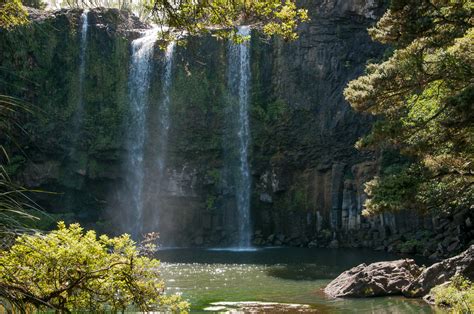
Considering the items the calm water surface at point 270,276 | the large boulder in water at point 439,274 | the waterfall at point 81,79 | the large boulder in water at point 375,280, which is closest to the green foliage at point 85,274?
the calm water surface at point 270,276

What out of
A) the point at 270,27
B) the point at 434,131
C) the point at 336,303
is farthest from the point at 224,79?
the point at 270,27

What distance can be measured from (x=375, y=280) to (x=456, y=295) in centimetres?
429

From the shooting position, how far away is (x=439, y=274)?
16.7 metres

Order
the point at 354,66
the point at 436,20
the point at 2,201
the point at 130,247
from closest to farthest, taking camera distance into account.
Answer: the point at 2,201 → the point at 130,247 → the point at 436,20 → the point at 354,66

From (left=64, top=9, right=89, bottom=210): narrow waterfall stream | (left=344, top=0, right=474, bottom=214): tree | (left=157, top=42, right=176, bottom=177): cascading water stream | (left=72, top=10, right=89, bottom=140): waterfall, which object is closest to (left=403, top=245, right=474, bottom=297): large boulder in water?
(left=344, top=0, right=474, bottom=214): tree

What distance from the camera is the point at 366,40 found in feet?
127

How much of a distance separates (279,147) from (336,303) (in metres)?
23.0

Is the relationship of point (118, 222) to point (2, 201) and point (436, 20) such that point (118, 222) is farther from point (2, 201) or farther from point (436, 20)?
point (2, 201)

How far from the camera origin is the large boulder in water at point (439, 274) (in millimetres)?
15977

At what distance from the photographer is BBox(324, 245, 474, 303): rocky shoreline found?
1625 cm

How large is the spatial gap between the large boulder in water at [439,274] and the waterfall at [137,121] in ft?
80.9

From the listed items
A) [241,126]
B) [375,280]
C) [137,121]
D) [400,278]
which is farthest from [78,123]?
[400,278]

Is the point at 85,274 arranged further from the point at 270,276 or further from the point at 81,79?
the point at 81,79

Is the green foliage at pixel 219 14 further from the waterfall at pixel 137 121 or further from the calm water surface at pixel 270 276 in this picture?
the waterfall at pixel 137 121
